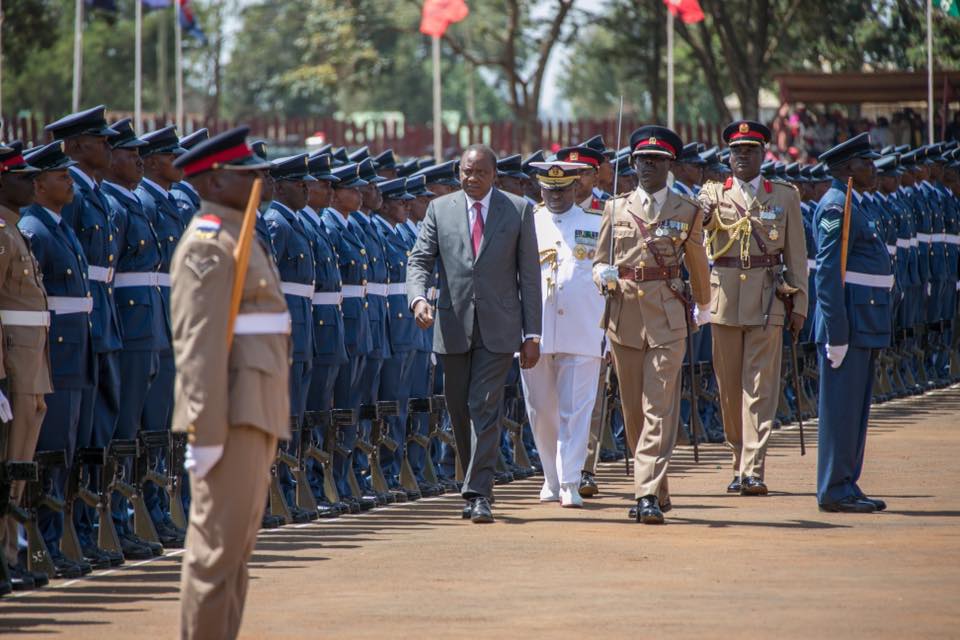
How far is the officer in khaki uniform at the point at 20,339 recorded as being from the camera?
34.6ft

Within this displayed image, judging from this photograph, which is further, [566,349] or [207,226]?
[566,349]

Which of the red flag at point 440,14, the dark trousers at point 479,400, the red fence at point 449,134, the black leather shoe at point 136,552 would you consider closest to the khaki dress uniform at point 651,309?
the dark trousers at point 479,400

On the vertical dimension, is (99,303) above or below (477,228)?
below

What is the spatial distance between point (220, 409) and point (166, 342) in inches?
187

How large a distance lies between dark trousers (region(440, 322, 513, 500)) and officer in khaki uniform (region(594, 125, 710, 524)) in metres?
0.82

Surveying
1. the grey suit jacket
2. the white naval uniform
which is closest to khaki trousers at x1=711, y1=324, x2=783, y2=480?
the white naval uniform

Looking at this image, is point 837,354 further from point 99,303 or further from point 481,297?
point 99,303

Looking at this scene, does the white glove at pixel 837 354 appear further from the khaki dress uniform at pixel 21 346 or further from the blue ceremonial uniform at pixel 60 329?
the khaki dress uniform at pixel 21 346

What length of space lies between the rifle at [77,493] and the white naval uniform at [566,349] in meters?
3.62

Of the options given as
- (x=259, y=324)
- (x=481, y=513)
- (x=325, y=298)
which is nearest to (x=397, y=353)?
(x=325, y=298)

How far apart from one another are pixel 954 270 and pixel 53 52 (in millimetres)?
49774

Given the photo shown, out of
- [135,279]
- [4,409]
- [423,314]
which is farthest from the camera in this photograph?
[423,314]

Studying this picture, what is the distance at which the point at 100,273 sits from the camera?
38.1 feet

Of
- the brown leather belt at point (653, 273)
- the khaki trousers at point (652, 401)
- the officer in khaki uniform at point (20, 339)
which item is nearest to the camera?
the officer in khaki uniform at point (20, 339)
